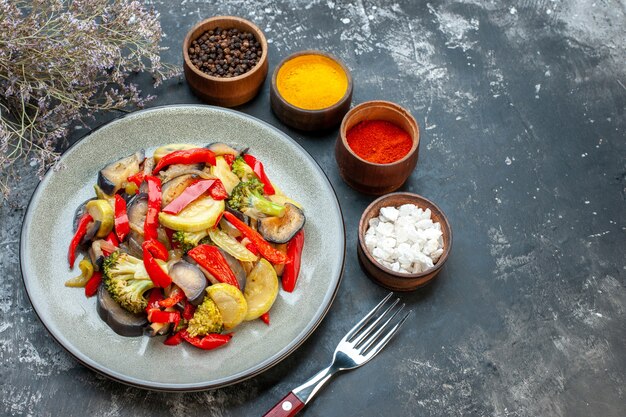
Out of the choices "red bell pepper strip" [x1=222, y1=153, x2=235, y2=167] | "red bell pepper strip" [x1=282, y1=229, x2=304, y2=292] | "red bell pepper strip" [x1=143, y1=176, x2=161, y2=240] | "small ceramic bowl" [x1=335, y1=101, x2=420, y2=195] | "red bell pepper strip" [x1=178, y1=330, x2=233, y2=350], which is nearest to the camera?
"red bell pepper strip" [x1=178, y1=330, x2=233, y2=350]

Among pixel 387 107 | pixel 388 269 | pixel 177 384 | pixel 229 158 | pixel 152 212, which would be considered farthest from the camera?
pixel 387 107

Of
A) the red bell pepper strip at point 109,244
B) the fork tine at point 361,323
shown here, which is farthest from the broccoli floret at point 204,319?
the fork tine at point 361,323

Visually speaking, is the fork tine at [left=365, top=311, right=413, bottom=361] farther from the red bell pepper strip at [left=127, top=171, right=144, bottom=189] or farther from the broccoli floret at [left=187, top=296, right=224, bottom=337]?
the red bell pepper strip at [left=127, top=171, right=144, bottom=189]

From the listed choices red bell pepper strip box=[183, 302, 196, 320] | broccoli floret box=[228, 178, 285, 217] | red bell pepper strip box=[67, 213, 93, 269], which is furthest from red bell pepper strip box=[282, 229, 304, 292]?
red bell pepper strip box=[67, 213, 93, 269]

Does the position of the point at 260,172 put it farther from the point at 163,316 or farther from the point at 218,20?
the point at 218,20

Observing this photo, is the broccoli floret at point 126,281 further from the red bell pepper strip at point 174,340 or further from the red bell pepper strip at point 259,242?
the red bell pepper strip at point 259,242

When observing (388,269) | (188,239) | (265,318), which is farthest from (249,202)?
(388,269)

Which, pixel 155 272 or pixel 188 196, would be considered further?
pixel 188 196
